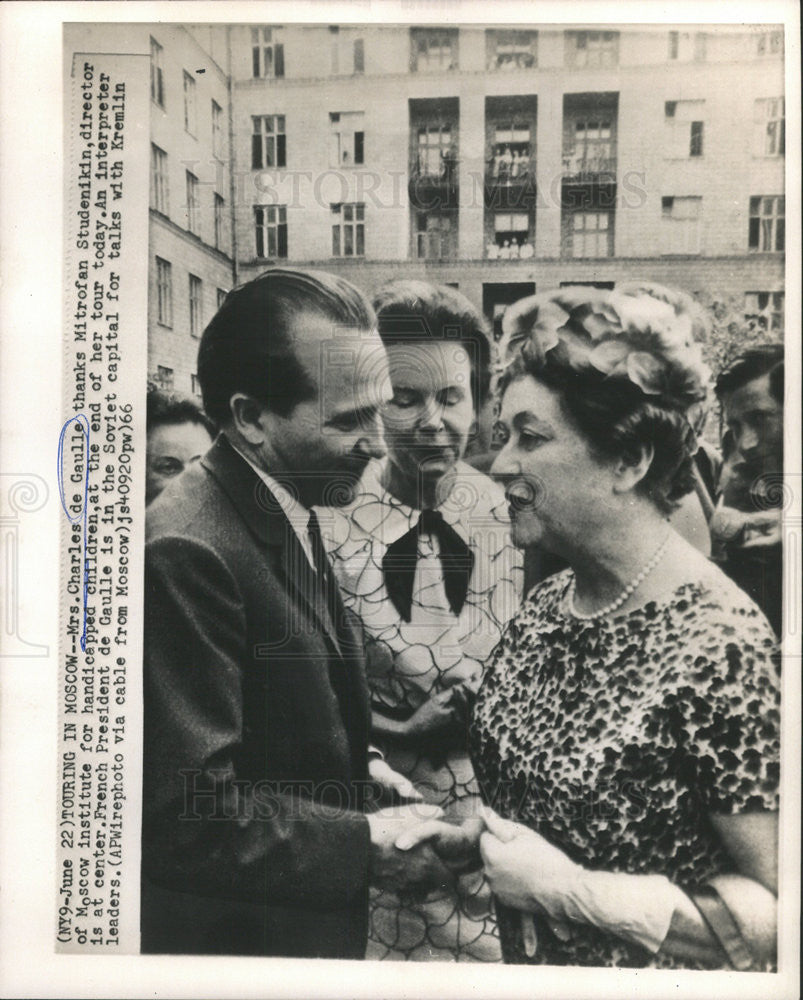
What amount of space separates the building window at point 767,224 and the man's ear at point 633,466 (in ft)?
1.97

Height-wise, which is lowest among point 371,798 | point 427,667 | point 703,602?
point 371,798

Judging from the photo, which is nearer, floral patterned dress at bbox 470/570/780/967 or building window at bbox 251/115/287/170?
floral patterned dress at bbox 470/570/780/967

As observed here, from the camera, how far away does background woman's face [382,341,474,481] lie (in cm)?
186

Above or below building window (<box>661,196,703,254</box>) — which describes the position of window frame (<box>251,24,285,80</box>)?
above

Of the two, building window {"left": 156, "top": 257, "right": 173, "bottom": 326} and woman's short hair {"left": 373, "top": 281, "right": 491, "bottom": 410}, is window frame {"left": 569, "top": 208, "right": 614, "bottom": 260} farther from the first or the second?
Answer: building window {"left": 156, "top": 257, "right": 173, "bottom": 326}

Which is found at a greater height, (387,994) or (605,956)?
(605,956)

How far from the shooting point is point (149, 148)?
188cm

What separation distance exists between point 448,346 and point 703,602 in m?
0.91

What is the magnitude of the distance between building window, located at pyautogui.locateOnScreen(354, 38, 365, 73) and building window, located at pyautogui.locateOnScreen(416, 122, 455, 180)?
0.72 feet

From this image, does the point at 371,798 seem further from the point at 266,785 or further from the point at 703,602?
the point at 703,602

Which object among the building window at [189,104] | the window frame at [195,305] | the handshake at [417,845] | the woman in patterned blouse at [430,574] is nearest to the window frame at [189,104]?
the building window at [189,104]

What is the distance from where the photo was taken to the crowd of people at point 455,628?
181 centimetres

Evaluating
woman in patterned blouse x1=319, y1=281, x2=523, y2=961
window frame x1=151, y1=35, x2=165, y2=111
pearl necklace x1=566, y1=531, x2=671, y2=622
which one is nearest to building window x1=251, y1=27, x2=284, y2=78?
window frame x1=151, y1=35, x2=165, y2=111

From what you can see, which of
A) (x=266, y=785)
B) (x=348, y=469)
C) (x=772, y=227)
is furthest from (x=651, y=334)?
(x=266, y=785)
